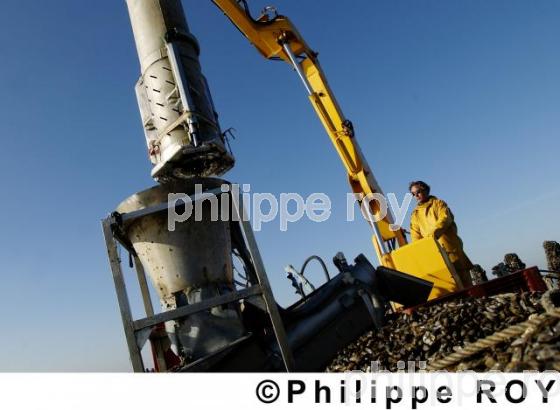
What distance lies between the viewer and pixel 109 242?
4.49m

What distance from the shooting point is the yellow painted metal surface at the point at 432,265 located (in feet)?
20.5

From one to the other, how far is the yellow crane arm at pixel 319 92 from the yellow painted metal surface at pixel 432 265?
1.77m

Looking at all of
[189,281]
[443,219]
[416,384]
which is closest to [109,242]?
[189,281]

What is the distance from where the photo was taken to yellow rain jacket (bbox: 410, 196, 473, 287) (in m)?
6.55

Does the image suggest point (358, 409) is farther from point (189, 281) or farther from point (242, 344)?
point (189, 281)

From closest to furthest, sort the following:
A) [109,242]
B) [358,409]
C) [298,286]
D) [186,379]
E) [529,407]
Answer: [529,407] → [358,409] → [186,379] → [109,242] → [298,286]

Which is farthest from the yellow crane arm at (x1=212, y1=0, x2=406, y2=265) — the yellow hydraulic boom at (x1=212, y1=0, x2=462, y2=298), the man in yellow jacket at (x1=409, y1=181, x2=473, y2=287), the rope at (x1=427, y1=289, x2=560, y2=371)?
the rope at (x1=427, y1=289, x2=560, y2=371)

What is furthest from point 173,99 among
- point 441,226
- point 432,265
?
point 432,265

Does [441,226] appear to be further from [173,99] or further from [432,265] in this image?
[173,99]

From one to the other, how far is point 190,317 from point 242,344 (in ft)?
2.71

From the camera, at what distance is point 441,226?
6480mm

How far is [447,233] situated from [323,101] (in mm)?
4913

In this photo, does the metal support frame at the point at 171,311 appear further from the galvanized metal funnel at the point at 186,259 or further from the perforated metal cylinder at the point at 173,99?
the perforated metal cylinder at the point at 173,99

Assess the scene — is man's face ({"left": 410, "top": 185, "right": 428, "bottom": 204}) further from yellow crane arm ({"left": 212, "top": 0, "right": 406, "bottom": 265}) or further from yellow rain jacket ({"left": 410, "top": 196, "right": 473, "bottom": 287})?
yellow crane arm ({"left": 212, "top": 0, "right": 406, "bottom": 265})
